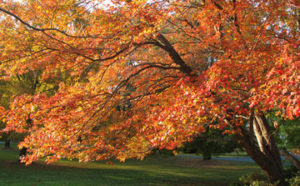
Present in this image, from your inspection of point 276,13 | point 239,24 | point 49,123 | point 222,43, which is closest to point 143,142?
point 49,123

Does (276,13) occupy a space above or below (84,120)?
above

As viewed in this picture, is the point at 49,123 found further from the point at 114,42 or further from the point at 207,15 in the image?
the point at 207,15

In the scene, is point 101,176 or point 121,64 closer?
point 121,64

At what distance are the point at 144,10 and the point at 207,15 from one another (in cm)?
224

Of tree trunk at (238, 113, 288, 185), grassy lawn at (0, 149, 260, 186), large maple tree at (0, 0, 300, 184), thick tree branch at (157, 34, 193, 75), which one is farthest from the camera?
grassy lawn at (0, 149, 260, 186)

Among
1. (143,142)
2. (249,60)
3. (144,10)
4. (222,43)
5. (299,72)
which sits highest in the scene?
(144,10)

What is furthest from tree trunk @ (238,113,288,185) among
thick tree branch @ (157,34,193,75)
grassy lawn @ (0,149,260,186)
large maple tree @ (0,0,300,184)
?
grassy lawn @ (0,149,260,186)

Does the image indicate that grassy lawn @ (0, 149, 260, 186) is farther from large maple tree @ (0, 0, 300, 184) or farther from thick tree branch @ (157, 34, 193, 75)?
thick tree branch @ (157, 34, 193, 75)

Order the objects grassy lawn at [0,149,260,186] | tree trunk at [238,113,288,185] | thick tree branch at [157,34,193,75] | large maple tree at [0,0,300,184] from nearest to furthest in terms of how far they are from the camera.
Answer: large maple tree at [0,0,300,184], thick tree branch at [157,34,193,75], tree trunk at [238,113,288,185], grassy lawn at [0,149,260,186]

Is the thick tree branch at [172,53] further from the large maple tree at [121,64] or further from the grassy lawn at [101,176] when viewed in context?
the grassy lawn at [101,176]

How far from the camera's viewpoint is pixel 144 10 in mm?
6652

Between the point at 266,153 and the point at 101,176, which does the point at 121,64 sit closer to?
the point at 266,153

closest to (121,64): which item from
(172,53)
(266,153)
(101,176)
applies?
(172,53)

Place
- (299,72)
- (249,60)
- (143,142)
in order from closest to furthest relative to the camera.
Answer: (299,72), (249,60), (143,142)
